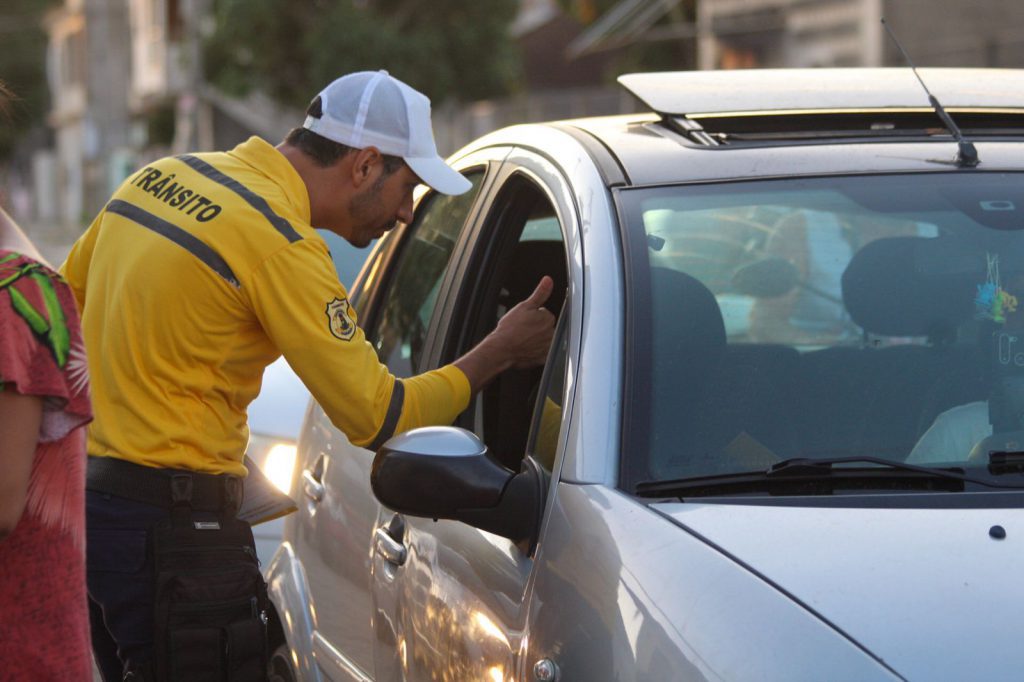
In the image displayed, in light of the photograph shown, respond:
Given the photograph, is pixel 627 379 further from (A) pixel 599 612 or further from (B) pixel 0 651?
(B) pixel 0 651

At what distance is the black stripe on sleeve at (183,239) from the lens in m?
3.39

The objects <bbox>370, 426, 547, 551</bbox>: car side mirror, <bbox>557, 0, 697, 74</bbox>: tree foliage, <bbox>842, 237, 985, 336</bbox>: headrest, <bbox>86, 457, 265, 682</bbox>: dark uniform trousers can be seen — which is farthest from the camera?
<bbox>557, 0, 697, 74</bbox>: tree foliage

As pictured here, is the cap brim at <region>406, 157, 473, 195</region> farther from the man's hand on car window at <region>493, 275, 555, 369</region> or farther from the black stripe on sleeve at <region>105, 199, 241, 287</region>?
the black stripe on sleeve at <region>105, 199, 241, 287</region>

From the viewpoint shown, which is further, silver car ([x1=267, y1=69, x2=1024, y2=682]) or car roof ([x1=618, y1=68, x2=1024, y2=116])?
car roof ([x1=618, y1=68, x2=1024, y2=116])

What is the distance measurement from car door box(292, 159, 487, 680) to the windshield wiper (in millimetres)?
1015

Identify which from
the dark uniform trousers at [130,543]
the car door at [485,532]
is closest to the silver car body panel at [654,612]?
the car door at [485,532]

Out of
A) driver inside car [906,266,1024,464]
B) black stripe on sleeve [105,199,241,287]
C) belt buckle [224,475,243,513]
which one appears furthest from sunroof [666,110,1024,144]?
belt buckle [224,475,243,513]

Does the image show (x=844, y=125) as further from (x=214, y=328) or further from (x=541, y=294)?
(x=214, y=328)

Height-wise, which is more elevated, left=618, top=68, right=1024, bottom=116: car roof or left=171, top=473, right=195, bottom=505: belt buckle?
left=618, top=68, right=1024, bottom=116: car roof

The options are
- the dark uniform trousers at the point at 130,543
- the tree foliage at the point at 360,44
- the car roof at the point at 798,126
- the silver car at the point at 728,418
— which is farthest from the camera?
the tree foliage at the point at 360,44

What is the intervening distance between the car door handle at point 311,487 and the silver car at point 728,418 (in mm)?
123

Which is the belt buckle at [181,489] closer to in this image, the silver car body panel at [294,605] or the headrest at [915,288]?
the silver car body panel at [294,605]

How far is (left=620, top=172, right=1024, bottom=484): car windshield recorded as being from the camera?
286cm

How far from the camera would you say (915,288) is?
316 cm
